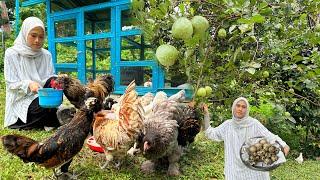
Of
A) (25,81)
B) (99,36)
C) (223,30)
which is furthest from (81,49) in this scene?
(223,30)

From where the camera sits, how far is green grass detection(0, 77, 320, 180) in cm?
395

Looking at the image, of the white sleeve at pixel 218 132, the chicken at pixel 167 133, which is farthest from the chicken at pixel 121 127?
the white sleeve at pixel 218 132

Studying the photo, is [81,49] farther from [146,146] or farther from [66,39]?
[146,146]

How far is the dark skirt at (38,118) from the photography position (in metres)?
5.62

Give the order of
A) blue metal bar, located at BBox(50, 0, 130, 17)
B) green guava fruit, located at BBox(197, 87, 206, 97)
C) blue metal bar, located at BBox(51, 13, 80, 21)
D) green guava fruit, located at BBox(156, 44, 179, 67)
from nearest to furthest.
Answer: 1. green guava fruit, located at BBox(156, 44, 179, 67)
2. green guava fruit, located at BBox(197, 87, 206, 97)
3. blue metal bar, located at BBox(50, 0, 130, 17)
4. blue metal bar, located at BBox(51, 13, 80, 21)

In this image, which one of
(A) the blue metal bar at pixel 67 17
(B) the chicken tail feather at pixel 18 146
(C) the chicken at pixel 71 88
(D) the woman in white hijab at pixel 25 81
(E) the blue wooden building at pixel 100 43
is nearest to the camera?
(B) the chicken tail feather at pixel 18 146

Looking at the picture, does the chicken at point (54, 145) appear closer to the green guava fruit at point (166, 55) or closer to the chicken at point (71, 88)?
the chicken at point (71, 88)

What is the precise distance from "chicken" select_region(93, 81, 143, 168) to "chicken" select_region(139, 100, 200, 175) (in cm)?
16

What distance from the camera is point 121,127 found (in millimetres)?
3814

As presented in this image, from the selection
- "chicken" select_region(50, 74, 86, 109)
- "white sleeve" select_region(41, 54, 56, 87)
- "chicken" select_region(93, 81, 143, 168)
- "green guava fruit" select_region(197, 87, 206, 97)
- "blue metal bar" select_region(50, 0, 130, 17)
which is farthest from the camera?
"blue metal bar" select_region(50, 0, 130, 17)

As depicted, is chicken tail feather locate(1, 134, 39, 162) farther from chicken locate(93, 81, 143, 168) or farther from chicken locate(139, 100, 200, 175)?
chicken locate(139, 100, 200, 175)

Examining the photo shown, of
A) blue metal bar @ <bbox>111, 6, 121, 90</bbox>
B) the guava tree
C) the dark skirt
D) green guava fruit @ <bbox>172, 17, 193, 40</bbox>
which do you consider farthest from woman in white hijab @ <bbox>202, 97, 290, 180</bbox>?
blue metal bar @ <bbox>111, 6, 121, 90</bbox>

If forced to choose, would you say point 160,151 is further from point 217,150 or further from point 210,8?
point 210,8

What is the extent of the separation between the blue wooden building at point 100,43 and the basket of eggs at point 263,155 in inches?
126
